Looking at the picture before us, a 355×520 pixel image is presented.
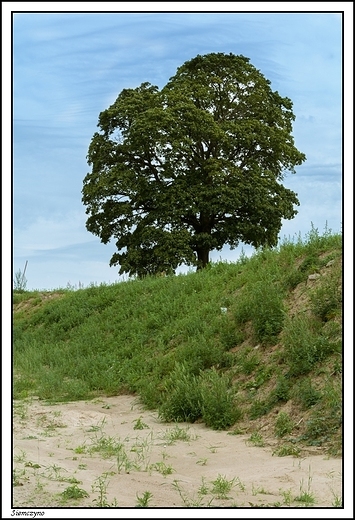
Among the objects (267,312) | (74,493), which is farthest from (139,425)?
(74,493)

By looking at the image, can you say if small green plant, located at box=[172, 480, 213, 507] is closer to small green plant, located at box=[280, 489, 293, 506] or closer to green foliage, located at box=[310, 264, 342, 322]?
small green plant, located at box=[280, 489, 293, 506]

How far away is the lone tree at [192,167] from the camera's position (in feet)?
98.0

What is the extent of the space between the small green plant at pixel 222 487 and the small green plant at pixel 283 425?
2.45 m

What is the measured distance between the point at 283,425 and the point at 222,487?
119 inches

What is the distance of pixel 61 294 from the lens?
28.0 m

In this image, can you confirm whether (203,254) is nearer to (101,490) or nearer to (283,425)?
(283,425)

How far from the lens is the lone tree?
1176 inches

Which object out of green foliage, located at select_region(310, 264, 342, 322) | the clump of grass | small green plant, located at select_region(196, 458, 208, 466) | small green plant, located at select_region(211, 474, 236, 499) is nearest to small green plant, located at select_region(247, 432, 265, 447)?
the clump of grass

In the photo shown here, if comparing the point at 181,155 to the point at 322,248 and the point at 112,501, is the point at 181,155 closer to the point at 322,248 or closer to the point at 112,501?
the point at 322,248

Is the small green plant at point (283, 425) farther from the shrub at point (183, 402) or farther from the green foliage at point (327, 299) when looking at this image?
the green foliage at point (327, 299)

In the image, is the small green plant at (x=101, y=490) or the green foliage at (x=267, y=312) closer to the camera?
the small green plant at (x=101, y=490)

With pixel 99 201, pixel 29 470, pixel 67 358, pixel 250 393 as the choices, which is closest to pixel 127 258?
pixel 99 201

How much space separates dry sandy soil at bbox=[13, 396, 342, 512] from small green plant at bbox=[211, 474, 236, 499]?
12 mm

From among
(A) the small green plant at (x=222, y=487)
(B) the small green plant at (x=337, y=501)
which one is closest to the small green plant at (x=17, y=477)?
(A) the small green plant at (x=222, y=487)
